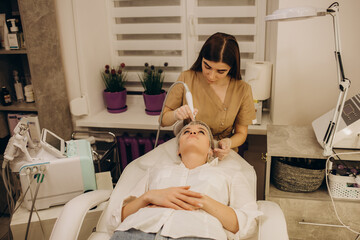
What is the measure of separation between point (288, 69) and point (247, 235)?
3.50ft

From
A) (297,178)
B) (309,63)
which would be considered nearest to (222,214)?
(297,178)

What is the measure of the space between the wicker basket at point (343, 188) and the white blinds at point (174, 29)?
1040mm

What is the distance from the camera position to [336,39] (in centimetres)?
143

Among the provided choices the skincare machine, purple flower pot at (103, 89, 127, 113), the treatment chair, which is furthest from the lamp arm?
purple flower pot at (103, 89, 127, 113)

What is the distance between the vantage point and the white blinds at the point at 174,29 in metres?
2.23

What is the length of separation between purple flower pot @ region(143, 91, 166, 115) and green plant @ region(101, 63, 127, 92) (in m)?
0.24

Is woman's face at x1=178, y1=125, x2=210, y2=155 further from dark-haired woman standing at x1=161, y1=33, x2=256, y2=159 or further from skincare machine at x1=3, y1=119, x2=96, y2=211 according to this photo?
skincare machine at x1=3, y1=119, x2=96, y2=211

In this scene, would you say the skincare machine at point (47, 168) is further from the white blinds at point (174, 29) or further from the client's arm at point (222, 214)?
the white blinds at point (174, 29)

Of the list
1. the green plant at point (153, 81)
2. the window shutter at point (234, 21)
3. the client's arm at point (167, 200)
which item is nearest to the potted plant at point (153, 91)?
the green plant at point (153, 81)

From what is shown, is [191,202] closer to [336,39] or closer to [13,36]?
[336,39]

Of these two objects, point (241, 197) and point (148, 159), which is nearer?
point (241, 197)


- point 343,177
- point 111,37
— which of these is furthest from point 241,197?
point 111,37

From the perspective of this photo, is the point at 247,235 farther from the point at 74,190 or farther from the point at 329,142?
the point at 74,190

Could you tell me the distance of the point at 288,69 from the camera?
188 cm
